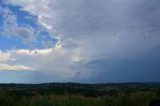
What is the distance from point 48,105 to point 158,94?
7.46 metres

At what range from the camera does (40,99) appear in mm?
18266

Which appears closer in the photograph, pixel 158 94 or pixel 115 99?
pixel 115 99

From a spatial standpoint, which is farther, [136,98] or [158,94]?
[158,94]

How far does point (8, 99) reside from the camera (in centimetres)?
1717

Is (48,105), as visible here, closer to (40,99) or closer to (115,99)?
(40,99)

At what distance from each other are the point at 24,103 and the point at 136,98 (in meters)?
6.26

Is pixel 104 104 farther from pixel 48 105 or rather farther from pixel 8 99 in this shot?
pixel 8 99

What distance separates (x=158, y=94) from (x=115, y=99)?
3.79m

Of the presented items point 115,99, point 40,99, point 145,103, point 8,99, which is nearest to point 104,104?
point 115,99

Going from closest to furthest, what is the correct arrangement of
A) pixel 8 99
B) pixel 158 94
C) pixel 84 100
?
pixel 8 99 < pixel 84 100 < pixel 158 94

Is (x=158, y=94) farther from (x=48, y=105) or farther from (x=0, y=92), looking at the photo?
(x=0, y=92)

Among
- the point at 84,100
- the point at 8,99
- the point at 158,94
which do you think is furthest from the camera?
the point at 158,94

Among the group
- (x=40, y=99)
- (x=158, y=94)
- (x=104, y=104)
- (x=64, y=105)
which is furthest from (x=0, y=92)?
(x=158, y=94)

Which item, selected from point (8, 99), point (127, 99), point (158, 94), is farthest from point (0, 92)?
point (158, 94)
